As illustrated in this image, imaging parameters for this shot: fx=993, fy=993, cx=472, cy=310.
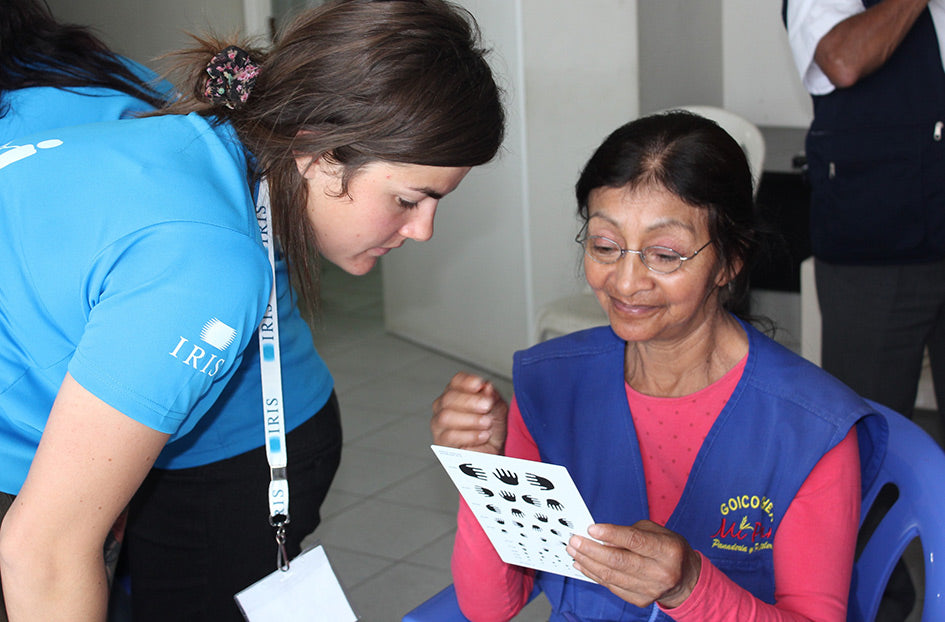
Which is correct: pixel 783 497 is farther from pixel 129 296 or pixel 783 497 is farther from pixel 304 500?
pixel 129 296

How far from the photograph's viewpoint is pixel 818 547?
4.57ft

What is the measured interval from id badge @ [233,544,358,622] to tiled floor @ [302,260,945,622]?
73 centimetres

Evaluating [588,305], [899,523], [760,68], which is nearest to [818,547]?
[899,523]

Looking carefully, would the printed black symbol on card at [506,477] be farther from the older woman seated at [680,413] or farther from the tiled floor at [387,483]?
the tiled floor at [387,483]

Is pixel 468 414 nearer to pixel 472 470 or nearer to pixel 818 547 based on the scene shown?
pixel 472 470

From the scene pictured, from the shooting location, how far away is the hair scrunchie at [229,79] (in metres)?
1.29

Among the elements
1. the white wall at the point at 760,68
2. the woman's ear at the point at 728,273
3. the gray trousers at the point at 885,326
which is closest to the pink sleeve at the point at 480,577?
the woman's ear at the point at 728,273

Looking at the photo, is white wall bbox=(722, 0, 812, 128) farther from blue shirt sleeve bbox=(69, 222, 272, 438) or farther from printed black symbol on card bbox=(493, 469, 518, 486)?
blue shirt sleeve bbox=(69, 222, 272, 438)

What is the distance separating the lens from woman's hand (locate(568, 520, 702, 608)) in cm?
121

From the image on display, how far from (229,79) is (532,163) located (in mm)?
2949

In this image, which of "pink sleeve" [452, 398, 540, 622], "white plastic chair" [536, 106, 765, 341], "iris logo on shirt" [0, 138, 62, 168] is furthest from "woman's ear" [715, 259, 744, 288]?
"white plastic chair" [536, 106, 765, 341]

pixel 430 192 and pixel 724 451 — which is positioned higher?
pixel 430 192

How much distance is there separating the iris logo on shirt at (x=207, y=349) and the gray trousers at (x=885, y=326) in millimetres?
1731

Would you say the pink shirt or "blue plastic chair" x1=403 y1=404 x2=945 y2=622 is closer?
the pink shirt
